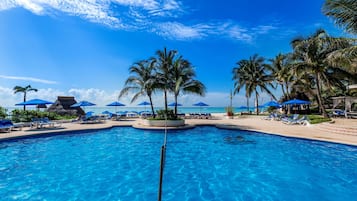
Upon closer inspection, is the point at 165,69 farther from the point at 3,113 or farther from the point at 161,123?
the point at 3,113

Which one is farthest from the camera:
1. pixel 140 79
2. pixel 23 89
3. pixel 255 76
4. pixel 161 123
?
pixel 23 89

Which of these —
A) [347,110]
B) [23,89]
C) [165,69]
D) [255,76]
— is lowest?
[347,110]

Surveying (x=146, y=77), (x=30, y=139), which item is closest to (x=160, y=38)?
(x=146, y=77)

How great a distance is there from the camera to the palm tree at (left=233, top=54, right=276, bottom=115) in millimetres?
26734

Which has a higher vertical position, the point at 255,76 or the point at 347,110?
the point at 255,76

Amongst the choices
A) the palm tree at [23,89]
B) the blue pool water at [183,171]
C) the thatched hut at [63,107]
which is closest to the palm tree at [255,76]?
the blue pool water at [183,171]

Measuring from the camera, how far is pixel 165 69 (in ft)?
54.5

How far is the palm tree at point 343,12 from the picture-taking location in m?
9.83

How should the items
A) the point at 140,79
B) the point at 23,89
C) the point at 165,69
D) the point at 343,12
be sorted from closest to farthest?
the point at 343,12 → the point at 165,69 → the point at 140,79 → the point at 23,89

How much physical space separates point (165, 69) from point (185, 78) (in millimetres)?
1859

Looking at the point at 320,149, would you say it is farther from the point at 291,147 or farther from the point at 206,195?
the point at 206,195

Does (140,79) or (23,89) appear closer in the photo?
(140,79)

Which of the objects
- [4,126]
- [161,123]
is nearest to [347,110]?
[161,123]

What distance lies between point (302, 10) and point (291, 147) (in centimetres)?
1075
